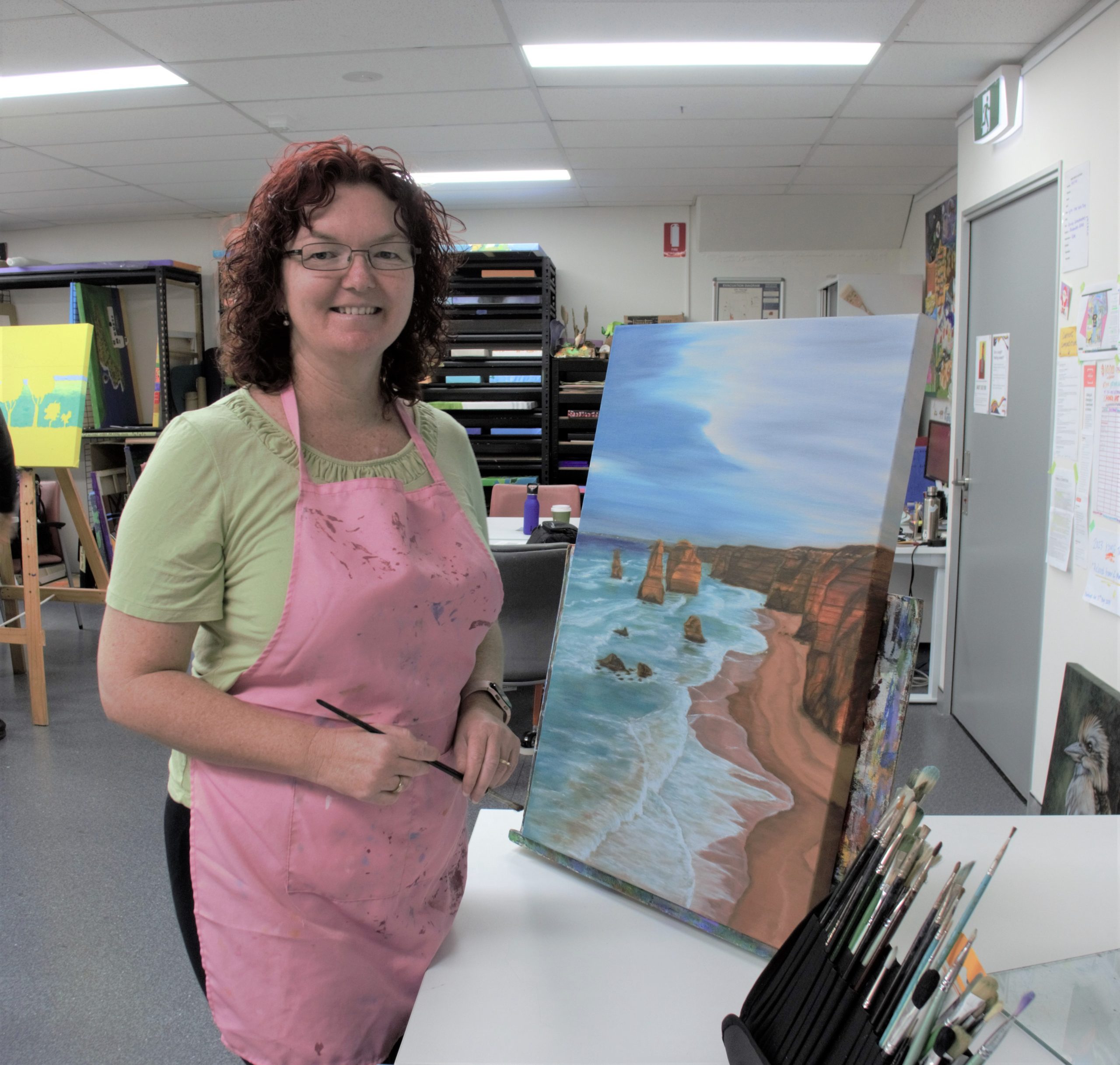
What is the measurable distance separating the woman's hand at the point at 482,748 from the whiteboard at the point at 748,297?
5011mm

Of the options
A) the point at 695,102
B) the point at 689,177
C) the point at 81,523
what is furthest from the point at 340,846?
the point at 689,177

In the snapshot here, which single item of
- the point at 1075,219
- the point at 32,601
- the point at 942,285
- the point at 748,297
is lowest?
the point at 32,601

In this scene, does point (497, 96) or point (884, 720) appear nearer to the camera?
point (884, 720)

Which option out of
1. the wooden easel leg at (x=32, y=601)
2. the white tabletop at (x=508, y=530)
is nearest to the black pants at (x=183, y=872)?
the white tabletop at (x=508, y=530)

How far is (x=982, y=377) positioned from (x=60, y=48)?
3604mm

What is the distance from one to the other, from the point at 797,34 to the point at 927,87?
78cm

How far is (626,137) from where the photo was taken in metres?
4.23

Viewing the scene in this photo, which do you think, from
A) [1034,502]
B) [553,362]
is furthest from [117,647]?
[553,362]

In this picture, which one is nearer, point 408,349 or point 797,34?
point 408,349

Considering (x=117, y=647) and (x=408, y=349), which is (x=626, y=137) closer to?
(x=408, y=349)

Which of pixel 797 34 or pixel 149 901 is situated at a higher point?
pixel 797 34

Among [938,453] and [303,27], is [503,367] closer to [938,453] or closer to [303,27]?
[938,453]

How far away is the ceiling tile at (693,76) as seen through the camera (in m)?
3.31

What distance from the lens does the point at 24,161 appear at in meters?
4.59
